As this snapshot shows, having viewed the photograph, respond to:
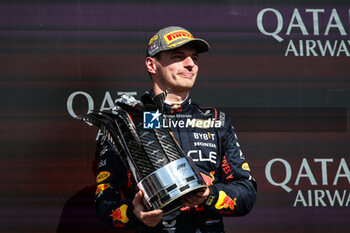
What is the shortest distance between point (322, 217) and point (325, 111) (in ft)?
2.00

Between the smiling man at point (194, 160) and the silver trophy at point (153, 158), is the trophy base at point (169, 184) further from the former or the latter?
the smiling man at point (194, 160)

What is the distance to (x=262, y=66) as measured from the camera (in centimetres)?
285

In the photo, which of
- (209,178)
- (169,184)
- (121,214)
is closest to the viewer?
(169,184)

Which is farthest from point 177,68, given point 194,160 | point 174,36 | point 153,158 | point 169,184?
point 169,184

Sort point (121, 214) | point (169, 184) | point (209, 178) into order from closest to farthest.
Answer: point (169, 184), point (121, 214), point (209, 178)

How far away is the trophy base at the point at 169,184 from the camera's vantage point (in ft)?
5.49

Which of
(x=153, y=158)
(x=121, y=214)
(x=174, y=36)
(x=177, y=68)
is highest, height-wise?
(x=174, y=36)

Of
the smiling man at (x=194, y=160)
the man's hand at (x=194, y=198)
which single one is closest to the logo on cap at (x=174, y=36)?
the smiling man at (x=194, y=160)

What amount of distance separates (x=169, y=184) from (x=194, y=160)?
41 centimetres

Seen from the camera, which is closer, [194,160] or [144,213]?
[144,213]

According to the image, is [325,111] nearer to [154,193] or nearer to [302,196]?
[302,196]

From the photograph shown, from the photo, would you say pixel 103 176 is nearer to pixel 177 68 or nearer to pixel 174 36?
pixel 177 68

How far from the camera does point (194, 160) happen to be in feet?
6.82

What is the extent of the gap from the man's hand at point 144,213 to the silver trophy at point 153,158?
2 centimetres
